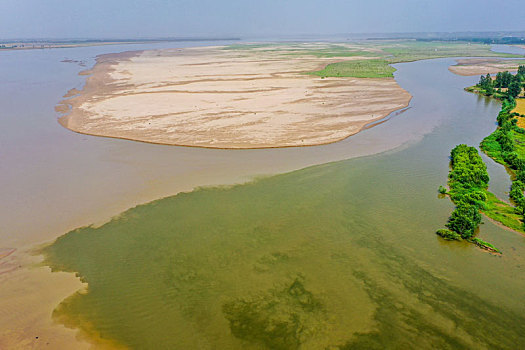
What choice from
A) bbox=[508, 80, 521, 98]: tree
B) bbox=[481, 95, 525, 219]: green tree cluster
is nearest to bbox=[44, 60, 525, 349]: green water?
bbox=[481, 95, 525, 219]: green tree cluster

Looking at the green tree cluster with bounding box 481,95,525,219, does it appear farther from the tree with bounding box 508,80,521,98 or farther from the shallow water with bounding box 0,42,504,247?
the tree with bounding box 508,80,521,98

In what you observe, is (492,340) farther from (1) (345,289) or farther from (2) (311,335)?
(2) (311,335)

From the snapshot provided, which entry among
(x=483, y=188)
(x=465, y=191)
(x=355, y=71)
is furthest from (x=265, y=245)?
(x=355, y=71)

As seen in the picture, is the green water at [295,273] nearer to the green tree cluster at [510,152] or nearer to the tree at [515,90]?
the green tree cluster at [510,152]

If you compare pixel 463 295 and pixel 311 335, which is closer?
pixel 311 335

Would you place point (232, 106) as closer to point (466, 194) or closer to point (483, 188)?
point (466, 194)

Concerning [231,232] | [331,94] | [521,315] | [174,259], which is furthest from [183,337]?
[331,94]

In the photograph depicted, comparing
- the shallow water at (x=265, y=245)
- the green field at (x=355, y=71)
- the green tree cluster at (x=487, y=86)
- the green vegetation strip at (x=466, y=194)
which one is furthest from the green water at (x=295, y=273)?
the green field at (x=355, y=71)
